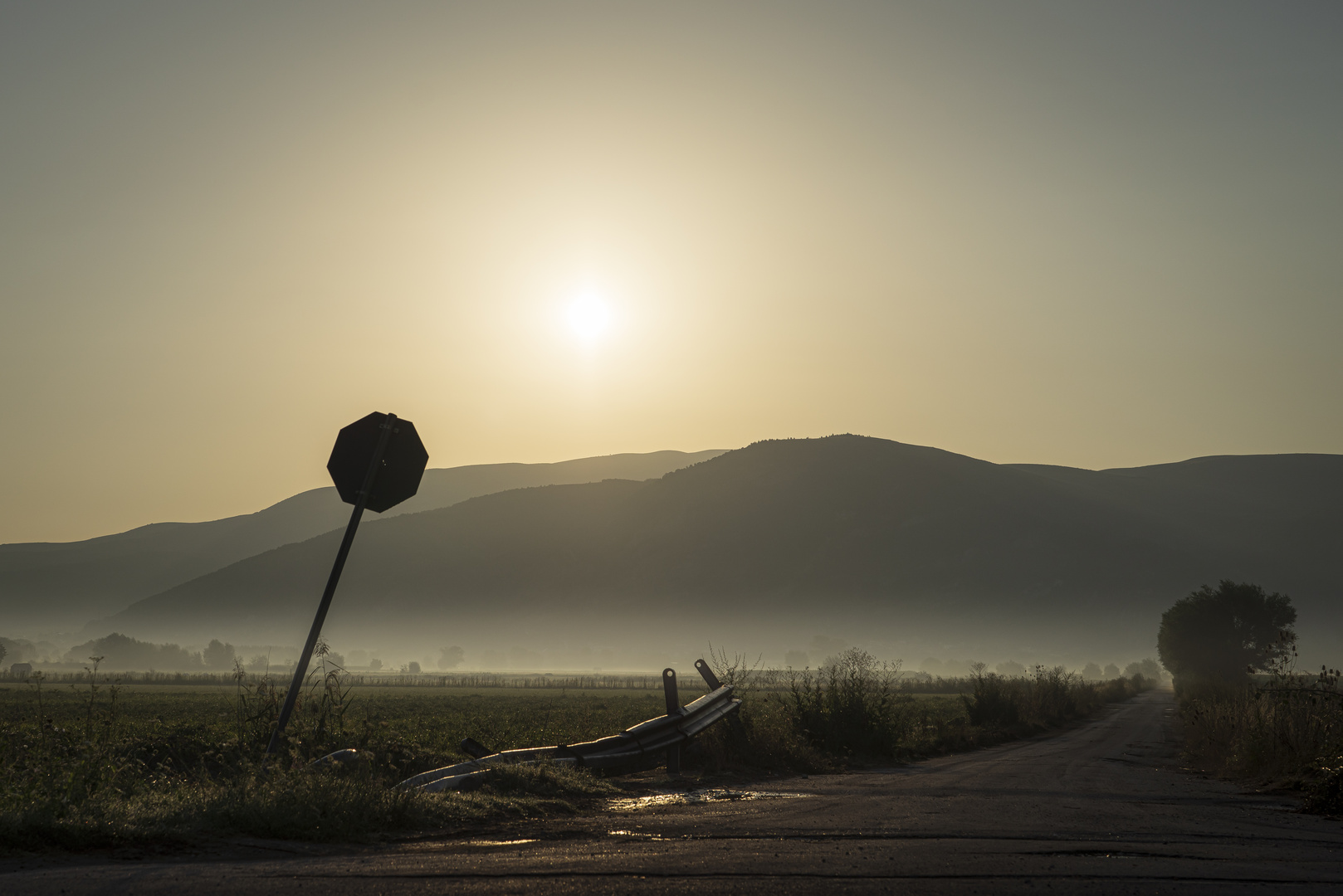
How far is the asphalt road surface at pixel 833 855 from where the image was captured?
679 centimetres

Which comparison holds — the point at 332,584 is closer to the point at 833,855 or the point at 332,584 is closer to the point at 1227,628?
the point at 833,855

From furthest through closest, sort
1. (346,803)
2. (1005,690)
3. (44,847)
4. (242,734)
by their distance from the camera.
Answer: (1005,690)
(242,734)
(346,803)
(44,847)

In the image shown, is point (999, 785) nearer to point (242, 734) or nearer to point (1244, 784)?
point (1244, 784)

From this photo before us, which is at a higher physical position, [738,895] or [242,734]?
[242,734]

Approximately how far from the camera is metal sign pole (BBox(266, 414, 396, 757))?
10.4 m

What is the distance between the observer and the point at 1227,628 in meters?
88.7

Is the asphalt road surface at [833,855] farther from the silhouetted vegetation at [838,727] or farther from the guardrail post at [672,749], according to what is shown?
the silhouetted vegetation at [838,727]

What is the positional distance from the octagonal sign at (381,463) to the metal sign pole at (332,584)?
1.8 inches

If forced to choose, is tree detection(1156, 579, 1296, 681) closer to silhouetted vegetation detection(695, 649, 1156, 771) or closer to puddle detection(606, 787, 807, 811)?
silhouetted vegetation detection(695, 649, 1156, 771)

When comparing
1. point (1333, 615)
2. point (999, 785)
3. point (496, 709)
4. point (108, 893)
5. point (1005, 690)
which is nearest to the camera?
point (108, 893)

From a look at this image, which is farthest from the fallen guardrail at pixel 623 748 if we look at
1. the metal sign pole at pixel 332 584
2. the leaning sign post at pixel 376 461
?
the leaning sign post at pixel 376 461

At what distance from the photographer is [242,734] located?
1241 cm

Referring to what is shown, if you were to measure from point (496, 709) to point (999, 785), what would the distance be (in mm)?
37722

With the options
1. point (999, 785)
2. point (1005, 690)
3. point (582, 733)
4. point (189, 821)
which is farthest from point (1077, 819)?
point (1005, 690)
